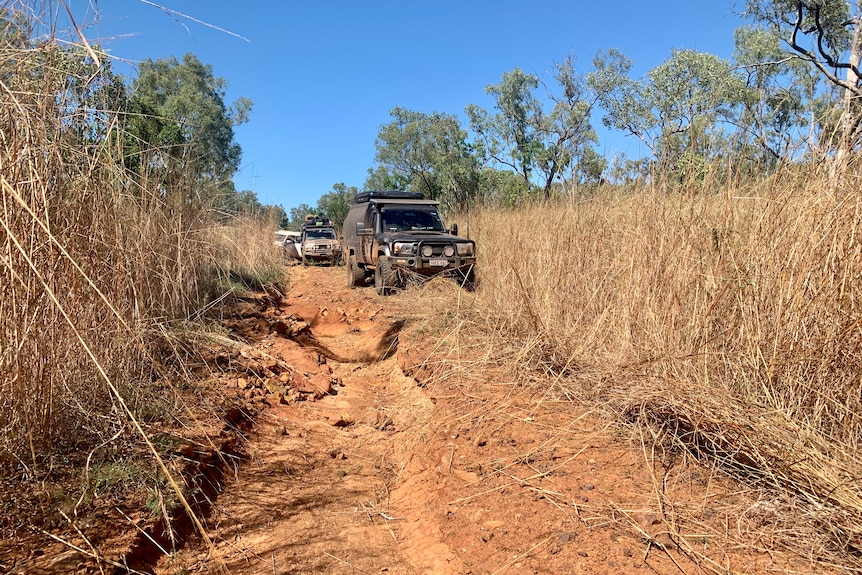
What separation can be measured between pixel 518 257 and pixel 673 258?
277 centimetres

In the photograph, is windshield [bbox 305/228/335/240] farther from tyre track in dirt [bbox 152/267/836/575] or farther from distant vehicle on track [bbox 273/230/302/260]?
tyre track in dirt [bbox 152/267/836/575]

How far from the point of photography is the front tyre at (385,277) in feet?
32.5

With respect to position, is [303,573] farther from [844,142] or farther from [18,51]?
[844,142]

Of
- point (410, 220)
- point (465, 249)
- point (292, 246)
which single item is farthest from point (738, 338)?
point (292, 246)

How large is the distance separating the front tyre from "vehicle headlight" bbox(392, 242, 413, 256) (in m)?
0.35

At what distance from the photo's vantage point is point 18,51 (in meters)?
2.18

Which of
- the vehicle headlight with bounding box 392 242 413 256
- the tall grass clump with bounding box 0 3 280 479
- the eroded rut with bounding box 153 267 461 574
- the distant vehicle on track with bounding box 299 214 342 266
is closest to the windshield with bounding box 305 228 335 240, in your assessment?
the distant vehicle on track with bounding box 299 214 342 266

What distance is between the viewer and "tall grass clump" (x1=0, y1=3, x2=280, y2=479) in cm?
226

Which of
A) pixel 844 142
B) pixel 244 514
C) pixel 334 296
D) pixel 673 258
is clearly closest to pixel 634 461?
pixel 673 258

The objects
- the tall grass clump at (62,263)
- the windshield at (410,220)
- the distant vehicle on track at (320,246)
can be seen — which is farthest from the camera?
the distant vehicle on track at (320,246)

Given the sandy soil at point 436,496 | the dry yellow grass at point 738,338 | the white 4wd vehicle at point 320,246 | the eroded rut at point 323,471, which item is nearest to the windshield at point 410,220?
the eroded rut at point 323,471

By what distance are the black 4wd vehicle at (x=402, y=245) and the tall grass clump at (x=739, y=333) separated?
359 cm

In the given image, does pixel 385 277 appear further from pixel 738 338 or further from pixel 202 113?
pixel 202 113

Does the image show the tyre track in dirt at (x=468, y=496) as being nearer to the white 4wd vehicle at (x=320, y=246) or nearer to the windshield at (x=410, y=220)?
the windshield at (x=410, y=220)
